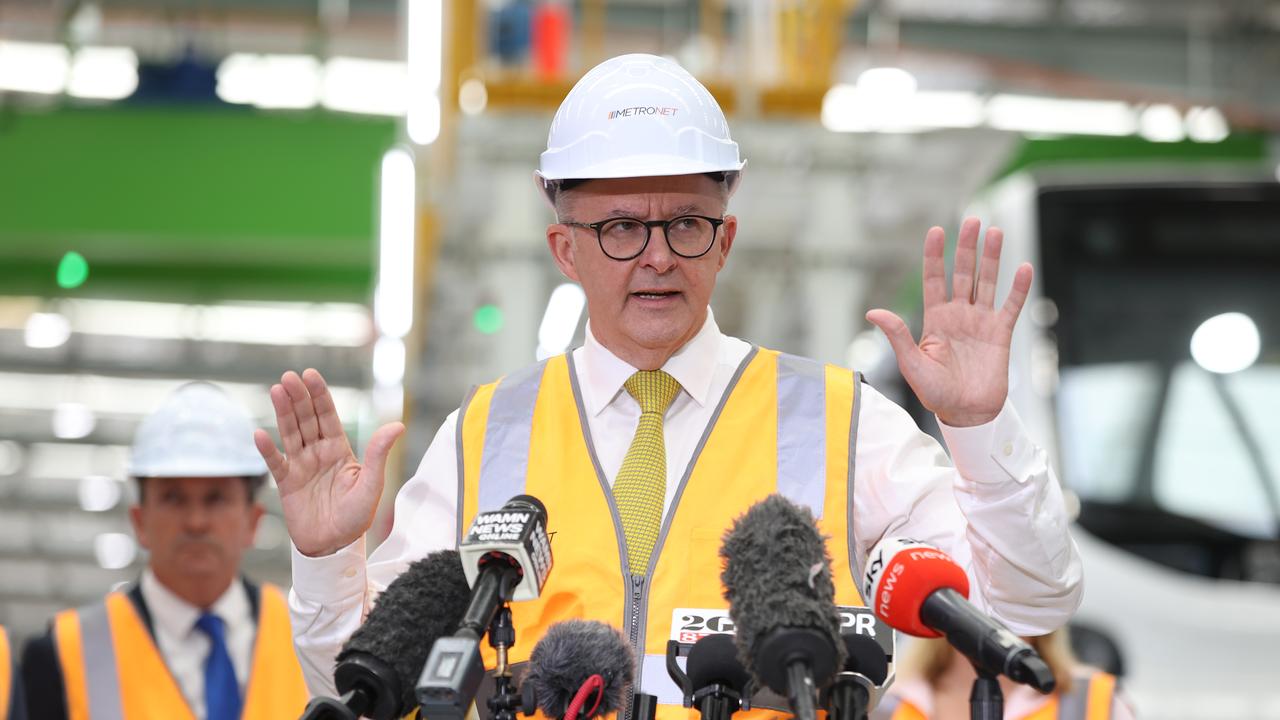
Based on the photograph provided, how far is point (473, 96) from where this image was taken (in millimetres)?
8258

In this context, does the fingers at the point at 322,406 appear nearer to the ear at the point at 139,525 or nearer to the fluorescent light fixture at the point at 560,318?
the ear at the point at 139,525

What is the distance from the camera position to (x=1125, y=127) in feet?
51.3

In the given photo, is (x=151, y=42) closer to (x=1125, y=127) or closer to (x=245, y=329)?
(x=245, y=329)

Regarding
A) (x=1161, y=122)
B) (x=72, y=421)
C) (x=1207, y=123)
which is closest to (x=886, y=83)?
(x=1161, y=122)

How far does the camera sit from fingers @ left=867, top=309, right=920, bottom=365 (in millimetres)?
2814

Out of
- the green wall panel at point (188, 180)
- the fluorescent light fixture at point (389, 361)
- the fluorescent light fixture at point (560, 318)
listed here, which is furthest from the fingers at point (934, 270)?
the green wall panel at point (188, 180)

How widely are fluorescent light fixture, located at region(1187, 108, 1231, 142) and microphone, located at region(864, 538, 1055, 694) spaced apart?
1342 centimetres

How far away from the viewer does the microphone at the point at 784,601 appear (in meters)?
2.14

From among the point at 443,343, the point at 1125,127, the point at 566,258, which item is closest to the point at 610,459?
the point at 566,258

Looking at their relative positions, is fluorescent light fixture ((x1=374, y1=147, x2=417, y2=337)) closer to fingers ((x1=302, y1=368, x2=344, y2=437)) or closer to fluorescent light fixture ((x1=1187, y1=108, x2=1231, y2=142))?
fingers ((x1=302, y1=368, x2=344, y2=437))

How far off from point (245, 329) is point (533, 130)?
902 cm

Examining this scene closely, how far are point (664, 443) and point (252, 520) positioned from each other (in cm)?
249

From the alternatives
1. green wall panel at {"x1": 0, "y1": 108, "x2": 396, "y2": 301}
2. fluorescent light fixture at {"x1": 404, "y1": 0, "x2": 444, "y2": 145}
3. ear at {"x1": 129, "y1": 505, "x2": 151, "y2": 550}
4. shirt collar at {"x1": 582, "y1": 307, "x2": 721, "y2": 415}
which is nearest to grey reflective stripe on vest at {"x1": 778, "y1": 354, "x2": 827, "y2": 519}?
shirt collar at {"x1": 582, "y1": 307, "x2": 721, "y2": 415}

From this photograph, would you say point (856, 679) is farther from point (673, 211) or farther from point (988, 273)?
point (673, 211)
